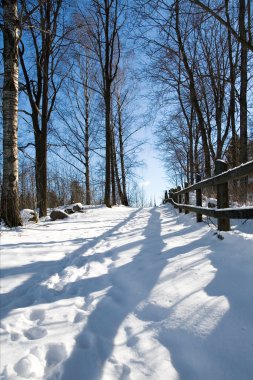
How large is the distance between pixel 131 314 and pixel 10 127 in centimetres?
518

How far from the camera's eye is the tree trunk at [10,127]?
588cm

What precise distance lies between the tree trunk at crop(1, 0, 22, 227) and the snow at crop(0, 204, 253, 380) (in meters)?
2.45

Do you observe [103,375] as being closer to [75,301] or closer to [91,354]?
[91,354]

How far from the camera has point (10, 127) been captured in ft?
19.4

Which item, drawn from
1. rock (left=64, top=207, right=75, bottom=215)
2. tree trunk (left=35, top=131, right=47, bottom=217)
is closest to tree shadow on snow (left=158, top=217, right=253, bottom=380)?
tree trunk (left=35, top=131, right=47, bottom=217)

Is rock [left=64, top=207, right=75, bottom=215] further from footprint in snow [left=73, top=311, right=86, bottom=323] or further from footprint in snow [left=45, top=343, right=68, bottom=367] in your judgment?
footprint in snow [left=45, top=343, right=68, bottom=367]

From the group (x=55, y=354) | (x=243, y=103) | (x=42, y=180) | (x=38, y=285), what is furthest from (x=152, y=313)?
(x=243, y=103)

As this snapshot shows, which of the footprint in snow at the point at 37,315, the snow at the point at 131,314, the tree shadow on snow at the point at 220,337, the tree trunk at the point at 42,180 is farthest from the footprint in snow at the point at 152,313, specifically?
the tree trunk at the point at 42,180

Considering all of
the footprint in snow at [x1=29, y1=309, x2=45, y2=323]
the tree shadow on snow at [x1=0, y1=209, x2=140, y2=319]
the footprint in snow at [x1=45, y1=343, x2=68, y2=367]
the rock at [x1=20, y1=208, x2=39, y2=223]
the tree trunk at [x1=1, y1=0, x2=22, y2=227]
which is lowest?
the footprint in snow at [x1=45, y1=343, x2=68, y2=367]

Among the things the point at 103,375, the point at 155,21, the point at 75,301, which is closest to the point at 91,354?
the point at 103,375

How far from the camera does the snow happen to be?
4.60ft

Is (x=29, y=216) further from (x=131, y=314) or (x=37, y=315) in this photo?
(x=131, y=314)

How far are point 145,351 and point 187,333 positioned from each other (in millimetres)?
295

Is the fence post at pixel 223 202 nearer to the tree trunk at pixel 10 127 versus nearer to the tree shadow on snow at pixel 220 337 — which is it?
the tree shadow on snow at pixel 220 337
